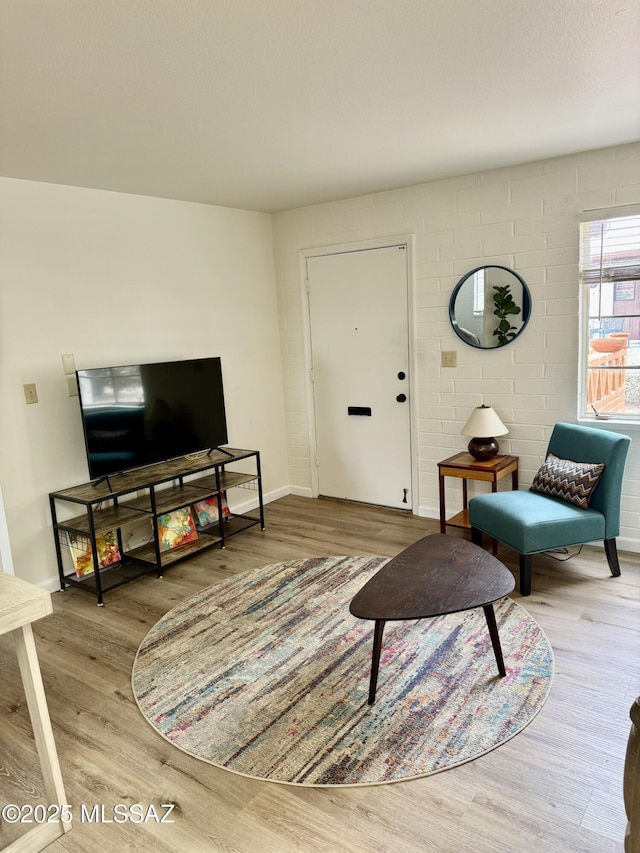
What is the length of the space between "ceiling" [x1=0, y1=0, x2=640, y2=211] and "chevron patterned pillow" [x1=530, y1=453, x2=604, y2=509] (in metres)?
1.78

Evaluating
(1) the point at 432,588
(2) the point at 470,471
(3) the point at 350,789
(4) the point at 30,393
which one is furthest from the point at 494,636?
(4) the point at 30,393

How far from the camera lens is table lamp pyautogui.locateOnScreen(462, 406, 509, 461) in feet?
12.6

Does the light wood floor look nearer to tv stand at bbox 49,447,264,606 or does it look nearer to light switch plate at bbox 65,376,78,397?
tv stand at bbox 49,447,264,606

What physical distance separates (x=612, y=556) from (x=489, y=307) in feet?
5.70

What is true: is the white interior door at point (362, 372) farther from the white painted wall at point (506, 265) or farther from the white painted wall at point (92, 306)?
the white painted wall at point (92, 306)

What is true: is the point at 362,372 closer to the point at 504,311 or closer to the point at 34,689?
the point at 504,311

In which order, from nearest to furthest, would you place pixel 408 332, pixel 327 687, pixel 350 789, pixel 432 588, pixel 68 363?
pixel 350 789
pixel 432 588
pixel 327 687
pixel 68 363
pixel 408 332

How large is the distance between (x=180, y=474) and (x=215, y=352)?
115 cm

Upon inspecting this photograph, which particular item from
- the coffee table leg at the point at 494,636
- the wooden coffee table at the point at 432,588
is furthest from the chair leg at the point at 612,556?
the coffee table leg at the point at 494,636

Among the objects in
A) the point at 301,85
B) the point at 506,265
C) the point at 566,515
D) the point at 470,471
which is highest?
the point at 301,85

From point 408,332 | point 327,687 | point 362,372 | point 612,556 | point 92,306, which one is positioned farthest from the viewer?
point 362,372

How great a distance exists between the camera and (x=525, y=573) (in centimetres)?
320

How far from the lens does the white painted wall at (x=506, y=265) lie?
365cm

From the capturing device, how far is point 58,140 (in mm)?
2711
